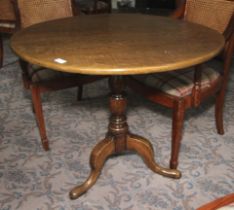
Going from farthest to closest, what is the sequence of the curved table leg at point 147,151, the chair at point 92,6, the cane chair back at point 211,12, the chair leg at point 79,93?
1. the chair at point 92,6
2. the chair leg at point 79,93
3. the cane chair back at point 211,12
4. the curved table leg at point 147,151

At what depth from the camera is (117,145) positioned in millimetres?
1609

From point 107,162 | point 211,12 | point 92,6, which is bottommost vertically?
point 107,162

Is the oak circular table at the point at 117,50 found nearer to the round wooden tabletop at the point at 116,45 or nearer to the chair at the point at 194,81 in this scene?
the round wooden tabletop at the point at 116,45

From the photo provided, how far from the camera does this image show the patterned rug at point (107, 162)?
1517 millimetres

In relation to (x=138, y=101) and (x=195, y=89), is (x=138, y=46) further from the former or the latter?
(x=138, y=101)

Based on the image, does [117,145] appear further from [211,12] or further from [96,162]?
[211,12]

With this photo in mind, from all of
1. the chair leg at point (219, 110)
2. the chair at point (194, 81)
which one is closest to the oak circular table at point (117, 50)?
the chair at point (194, 81)

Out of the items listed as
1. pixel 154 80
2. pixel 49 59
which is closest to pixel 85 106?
pixel 154 80

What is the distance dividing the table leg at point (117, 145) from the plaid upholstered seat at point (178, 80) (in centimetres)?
21

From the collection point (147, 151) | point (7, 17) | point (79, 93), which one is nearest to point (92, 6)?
point (7, 17)

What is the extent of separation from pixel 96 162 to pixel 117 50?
60 centimetres

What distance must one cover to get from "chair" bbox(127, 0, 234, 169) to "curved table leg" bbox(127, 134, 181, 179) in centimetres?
5

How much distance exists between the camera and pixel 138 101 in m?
2.39

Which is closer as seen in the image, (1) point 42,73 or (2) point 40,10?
(1) point 42,73
